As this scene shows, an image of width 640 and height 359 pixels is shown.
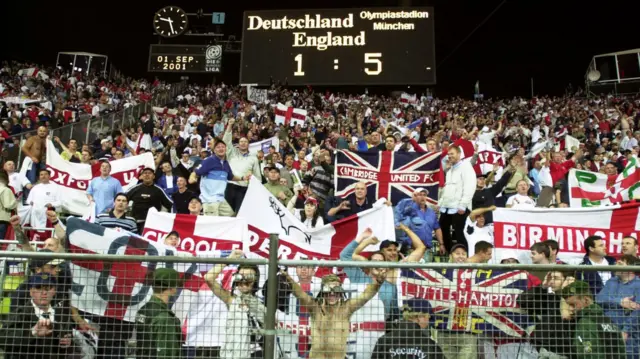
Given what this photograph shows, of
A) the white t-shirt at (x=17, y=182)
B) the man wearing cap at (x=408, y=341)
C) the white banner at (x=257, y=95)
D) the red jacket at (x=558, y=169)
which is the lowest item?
the man wearing cap at (x=408, y=341)

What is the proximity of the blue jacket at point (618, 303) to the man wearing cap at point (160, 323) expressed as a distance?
2.76m

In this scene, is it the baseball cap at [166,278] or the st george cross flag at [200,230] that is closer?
the baseball cap at [166,278]

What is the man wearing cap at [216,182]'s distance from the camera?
31.2ft

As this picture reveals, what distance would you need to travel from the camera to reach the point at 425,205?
895 centimetres

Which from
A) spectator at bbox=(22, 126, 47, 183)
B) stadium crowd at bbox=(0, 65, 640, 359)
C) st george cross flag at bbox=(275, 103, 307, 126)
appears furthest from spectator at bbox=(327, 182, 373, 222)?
st george cross flag at bbox=(275, 103, 307, 126)

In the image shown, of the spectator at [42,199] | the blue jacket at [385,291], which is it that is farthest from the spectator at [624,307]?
the spectator at [42,199]

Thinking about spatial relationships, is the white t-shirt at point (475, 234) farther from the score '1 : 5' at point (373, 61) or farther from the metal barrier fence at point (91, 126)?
the score '1 : 5' at point (373, 61)

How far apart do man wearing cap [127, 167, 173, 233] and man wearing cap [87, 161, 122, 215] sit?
50 centimetres

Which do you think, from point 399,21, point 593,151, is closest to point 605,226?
point 593,151

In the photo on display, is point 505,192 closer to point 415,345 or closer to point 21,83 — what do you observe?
point 415,345

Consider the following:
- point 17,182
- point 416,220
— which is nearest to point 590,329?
point 416,220

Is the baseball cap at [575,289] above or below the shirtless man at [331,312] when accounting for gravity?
above

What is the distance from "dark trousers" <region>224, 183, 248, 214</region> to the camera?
9898 mm

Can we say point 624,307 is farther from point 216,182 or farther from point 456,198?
point 216,182
